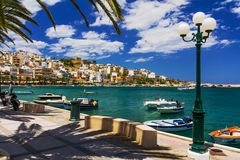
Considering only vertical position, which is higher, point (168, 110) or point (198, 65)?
point (198, 65)

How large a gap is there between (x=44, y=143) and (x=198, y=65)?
6.08 meters

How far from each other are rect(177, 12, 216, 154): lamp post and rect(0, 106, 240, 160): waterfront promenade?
58 cm

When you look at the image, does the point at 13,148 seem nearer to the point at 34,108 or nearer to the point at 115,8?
the point at 115,8

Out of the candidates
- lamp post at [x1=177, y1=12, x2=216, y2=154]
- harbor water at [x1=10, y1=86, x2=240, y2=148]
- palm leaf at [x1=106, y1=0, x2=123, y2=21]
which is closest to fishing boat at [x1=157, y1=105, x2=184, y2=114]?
harbor water at [x1=10, y1=86, x2=240, y2=148]

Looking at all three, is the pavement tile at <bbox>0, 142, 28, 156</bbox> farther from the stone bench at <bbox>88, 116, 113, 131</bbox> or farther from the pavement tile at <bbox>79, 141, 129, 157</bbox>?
the stone bench at <bbox>88, 116, 113, 131</bbox>

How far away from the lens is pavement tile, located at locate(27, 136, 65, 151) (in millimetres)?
8867

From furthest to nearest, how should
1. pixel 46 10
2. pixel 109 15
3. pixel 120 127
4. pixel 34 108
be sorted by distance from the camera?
pixel 34 108 < pixel 120 127 < pixel 46 10 < pixel 109 15

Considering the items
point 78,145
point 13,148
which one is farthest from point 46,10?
point 13,148

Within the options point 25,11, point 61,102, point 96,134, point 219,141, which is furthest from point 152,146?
point 61,102

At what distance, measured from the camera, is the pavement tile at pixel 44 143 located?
887 centimetres

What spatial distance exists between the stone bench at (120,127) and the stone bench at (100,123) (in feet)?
0.93

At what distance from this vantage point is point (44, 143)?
9.45 metres

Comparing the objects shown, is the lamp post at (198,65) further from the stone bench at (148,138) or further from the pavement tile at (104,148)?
the pavement tile at (104,148)

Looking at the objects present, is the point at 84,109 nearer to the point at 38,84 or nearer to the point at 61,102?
the point at 61,102
